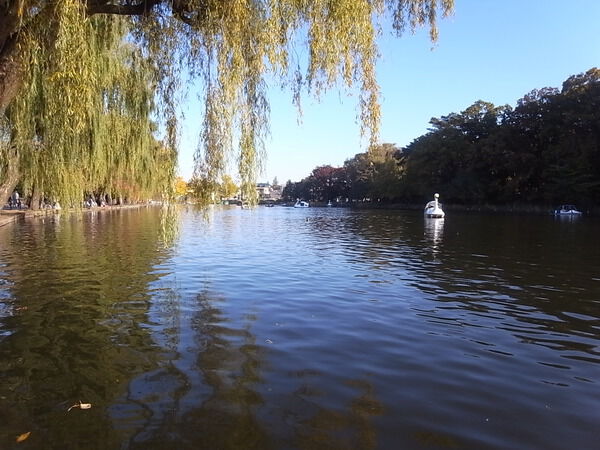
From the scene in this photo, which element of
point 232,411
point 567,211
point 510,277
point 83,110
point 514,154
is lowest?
point 510,277

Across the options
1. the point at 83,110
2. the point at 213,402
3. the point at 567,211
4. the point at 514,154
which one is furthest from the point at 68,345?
the point at 514,154

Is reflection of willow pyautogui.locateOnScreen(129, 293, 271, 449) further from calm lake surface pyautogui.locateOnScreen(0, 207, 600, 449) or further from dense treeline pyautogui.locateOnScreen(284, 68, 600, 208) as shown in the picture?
dense treeline pyautogui.locateOnScreen(284, 68, 600, 208)

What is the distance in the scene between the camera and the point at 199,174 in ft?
20.0

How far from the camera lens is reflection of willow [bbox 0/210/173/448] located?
4.05m

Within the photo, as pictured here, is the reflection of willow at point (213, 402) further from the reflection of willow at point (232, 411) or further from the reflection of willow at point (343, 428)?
the reflection of willow at point (343, 428)

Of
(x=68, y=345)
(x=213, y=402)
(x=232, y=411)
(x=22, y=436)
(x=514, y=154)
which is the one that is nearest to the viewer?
(x=22, y=436)

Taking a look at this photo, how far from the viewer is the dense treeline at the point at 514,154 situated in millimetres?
52406

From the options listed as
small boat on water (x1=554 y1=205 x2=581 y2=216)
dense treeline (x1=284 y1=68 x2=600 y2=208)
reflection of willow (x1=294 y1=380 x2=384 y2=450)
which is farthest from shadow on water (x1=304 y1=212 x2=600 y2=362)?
small boat on water (x1=554 y1=205 x2=581 y2=216)

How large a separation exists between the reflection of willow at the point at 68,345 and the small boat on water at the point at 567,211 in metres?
52.1

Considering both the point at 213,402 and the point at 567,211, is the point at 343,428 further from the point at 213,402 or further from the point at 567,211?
the point at 567,211

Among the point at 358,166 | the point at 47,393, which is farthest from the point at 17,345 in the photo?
the point at 358,166

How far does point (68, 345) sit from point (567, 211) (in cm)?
5732

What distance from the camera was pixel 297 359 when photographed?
5672 millimetres

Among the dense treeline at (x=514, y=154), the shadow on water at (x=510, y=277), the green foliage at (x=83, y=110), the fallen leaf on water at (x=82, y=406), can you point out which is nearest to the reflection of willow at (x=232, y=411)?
the fallen leaf on water at (x=82, y=406)
